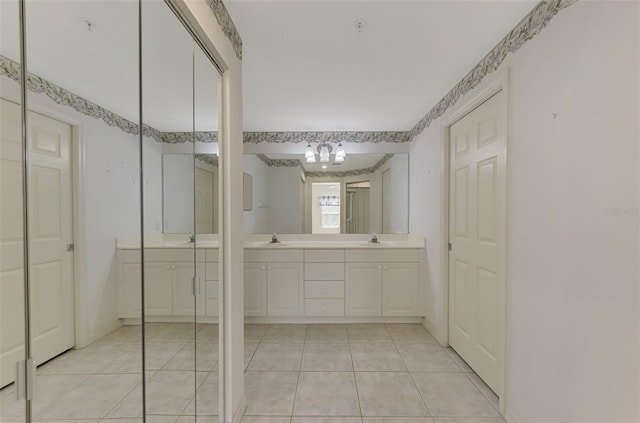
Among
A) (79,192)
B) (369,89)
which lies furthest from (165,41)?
(369,89)

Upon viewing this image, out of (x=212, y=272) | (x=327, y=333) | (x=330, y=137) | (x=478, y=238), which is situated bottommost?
(x=327, y=333)

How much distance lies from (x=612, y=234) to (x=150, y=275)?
1735 millimetres

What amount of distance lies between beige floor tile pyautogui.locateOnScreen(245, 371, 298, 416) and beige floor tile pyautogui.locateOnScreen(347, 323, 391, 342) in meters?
0.87

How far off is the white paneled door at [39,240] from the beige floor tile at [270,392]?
1.36 metres

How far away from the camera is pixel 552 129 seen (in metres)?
1.25

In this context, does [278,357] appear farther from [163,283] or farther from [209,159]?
[209,159]

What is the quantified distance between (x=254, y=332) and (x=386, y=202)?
219 centimetres

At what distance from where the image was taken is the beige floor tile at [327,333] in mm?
2688

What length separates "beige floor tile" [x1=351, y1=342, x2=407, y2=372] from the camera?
7.14ft

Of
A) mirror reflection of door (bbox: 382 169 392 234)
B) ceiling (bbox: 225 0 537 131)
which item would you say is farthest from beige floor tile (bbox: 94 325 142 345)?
mirror reflection of door (bbox: 382 169 392 234)

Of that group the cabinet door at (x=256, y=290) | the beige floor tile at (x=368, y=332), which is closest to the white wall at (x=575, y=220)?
the beige floor tile at (x=368, y=332)

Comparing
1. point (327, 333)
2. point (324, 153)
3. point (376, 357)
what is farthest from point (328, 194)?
point (376, 357)

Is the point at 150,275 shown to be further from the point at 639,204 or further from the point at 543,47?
the point at 543,47

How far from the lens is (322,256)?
3.04 metres
